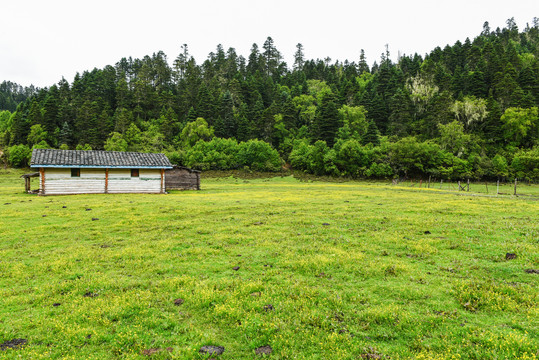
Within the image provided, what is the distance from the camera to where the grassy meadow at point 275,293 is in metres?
4.70

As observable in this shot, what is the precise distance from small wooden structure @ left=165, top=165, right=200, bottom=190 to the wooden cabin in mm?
3908

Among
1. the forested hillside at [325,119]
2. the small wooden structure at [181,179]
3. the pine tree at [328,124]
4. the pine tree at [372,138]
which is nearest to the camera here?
the small wooden structure at [181,179]

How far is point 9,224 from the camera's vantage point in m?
14.6

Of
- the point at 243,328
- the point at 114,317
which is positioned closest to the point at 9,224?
the point at 114,317

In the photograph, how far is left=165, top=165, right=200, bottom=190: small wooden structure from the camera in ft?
134

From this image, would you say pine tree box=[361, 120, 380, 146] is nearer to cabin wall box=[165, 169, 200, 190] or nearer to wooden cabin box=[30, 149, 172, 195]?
cabin wall box=[165, 169, 200, 190]

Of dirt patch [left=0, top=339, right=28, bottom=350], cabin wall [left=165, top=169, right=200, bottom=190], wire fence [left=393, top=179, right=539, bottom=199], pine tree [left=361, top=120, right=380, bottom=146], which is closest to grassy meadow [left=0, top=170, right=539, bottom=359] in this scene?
dirt patch [left=0, top=339, right=28, bottom=350]

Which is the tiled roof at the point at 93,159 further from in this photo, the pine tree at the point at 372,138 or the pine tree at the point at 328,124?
the pine tree at the point at 372,138

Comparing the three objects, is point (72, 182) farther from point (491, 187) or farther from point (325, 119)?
point (325, 119)

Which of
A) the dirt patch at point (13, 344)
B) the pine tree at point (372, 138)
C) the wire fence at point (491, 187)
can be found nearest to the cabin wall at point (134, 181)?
the dirt patch at point (13, 344)

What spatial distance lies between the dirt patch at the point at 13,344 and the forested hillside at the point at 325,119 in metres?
67.9

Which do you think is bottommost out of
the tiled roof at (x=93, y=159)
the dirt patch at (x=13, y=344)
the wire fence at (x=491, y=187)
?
the dirt patch at (x=13, y=344)

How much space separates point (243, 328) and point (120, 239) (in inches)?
372

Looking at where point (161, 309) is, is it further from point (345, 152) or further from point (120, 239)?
point (345, 152)
